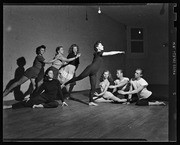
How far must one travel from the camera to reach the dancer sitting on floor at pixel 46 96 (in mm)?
2342

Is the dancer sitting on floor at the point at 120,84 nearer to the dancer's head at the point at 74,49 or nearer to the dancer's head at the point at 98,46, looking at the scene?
the dancer's head at the point at 98,46

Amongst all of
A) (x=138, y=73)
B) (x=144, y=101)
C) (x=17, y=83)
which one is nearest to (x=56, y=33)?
(x=17, y=83)

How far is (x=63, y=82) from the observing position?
→ 7.74ft

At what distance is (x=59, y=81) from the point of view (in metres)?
2.36

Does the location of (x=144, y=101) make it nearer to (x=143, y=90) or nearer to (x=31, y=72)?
(x=143, y=90)

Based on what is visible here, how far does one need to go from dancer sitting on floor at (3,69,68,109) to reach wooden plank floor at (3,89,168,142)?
6cm

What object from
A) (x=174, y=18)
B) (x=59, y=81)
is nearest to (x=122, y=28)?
(x=174, y=18)

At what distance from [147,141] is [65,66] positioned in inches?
45.4

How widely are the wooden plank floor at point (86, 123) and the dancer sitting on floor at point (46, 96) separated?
0.06 m

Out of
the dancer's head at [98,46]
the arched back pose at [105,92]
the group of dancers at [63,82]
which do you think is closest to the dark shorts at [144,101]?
the group of dancers at [63,82]

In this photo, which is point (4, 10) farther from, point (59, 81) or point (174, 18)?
point (174, 18)

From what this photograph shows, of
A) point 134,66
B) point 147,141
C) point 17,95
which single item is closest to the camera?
point 147,141

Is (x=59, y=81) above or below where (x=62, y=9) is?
below

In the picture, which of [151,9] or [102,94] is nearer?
[151,9]
